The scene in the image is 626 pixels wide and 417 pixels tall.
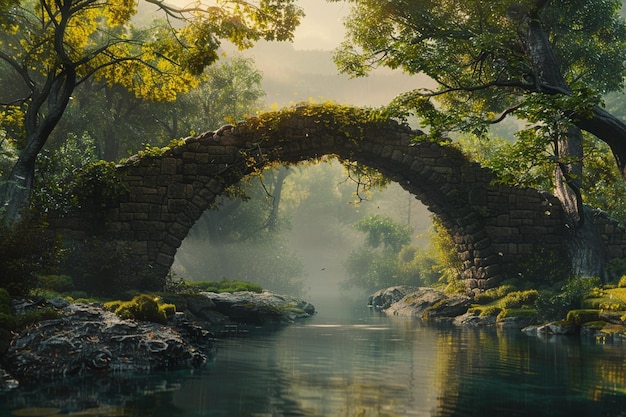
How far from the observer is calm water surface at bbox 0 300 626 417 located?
22.1 ft

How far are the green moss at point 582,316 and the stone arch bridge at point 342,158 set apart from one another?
4075mm

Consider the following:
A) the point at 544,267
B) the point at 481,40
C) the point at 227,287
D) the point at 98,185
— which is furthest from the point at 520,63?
the point at 227,287

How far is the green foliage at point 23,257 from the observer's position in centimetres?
1074

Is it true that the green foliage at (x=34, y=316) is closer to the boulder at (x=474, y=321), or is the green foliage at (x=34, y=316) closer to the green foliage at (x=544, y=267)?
the boulder at (x=474, y=321)

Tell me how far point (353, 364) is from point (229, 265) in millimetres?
38171

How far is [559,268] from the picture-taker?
899 inches

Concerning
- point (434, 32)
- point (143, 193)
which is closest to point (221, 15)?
point (143, 193)

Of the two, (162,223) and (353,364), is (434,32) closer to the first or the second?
(162,223)

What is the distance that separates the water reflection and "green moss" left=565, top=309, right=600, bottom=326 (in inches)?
129

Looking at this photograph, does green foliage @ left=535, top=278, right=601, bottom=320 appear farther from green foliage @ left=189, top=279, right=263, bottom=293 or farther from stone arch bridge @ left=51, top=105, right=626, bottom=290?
green foliage @ left=189, top=279, right=263, bottom=293

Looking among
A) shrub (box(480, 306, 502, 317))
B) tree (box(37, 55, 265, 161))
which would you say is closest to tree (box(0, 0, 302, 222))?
tree (box(37, 55, 265, 161))

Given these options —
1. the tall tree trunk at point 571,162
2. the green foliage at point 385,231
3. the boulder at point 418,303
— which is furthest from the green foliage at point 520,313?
the green foliage at point 385,231

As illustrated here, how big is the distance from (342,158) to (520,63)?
7.09 m

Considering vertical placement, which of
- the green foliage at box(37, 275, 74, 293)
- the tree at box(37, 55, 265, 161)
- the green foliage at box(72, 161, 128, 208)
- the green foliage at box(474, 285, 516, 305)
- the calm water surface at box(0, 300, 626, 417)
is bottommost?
the calm water surface at box(0, 300, 626, 417)
